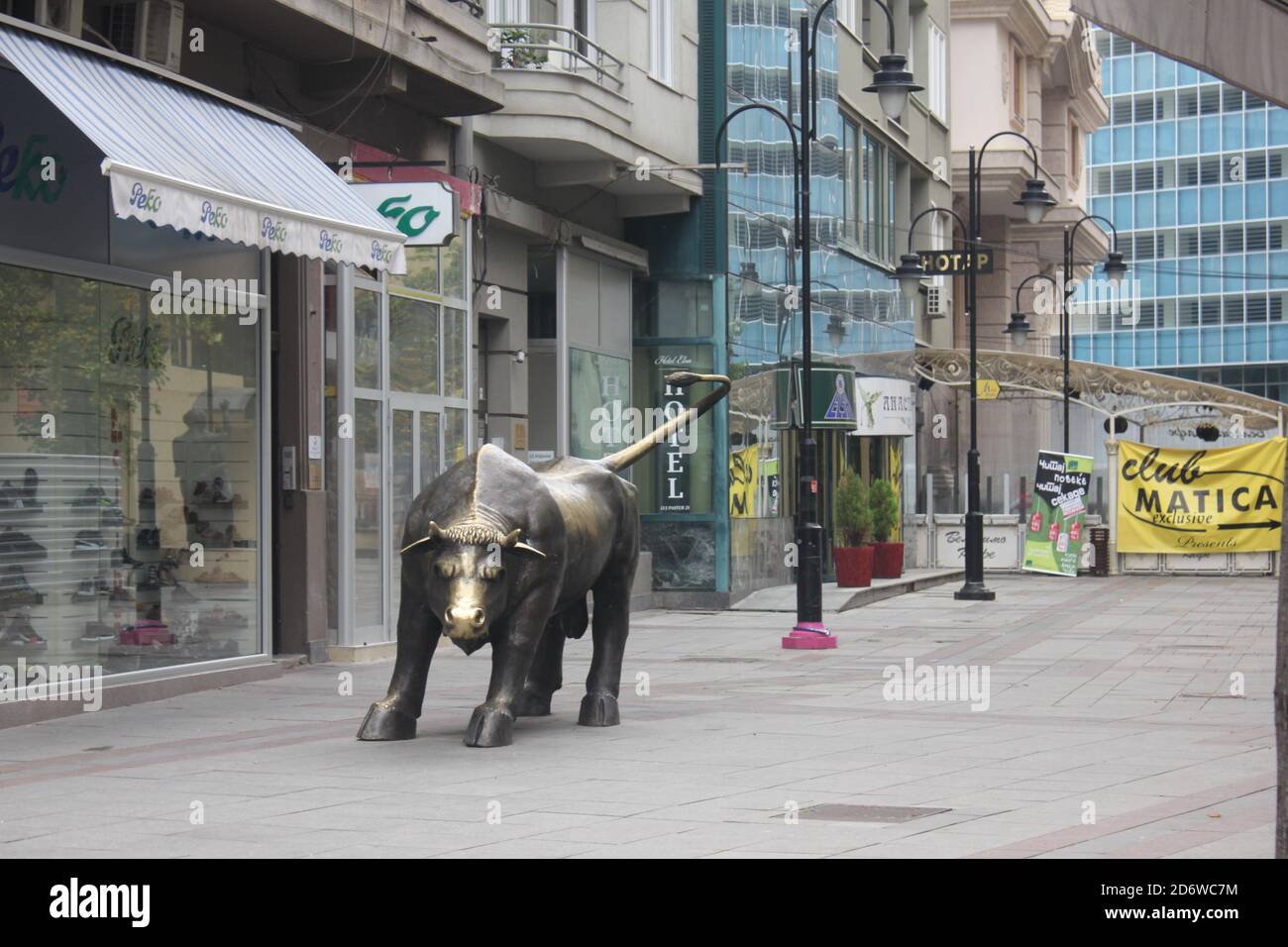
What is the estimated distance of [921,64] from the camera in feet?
131

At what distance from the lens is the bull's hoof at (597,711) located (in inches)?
490

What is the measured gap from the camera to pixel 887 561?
32.2 metres

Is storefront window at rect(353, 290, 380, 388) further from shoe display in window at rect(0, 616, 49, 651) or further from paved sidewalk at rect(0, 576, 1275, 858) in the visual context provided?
shoe display in window at rect(0, 616, 49, 651)

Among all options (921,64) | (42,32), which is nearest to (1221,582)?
(921,64)

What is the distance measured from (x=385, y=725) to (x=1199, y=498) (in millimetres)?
26344

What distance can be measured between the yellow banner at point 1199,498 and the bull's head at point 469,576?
85.3ft

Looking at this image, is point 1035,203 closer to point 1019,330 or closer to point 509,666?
point 1019,330

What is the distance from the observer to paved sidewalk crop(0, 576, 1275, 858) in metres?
8.14

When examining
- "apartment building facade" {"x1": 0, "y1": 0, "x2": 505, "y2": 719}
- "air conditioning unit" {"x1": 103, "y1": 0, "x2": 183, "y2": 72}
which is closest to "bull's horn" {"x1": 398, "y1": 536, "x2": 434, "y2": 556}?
"apartment building facade" {"x1": 0, "y1": 0, "x2": 505, "y2": 719}

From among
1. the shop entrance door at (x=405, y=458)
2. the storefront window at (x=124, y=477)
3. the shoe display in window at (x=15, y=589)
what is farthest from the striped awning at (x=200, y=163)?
the shop entrance door at (x=405, y=458)

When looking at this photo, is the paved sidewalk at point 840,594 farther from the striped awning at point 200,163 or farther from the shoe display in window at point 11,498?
the shoe display in window at point 11,498

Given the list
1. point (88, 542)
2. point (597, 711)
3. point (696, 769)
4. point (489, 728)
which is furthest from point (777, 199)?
point (696, 769)

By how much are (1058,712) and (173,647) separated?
701 centimetres

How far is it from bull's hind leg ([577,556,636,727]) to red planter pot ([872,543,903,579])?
64.3ft
